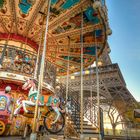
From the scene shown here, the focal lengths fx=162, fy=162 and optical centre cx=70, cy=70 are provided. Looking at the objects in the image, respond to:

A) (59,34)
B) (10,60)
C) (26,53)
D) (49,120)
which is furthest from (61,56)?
(49,120)

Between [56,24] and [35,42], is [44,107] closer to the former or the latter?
[56,24]

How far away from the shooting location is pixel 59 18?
25.1 feet

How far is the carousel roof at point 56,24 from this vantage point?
6.91 metres

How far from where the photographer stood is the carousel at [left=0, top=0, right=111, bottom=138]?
5522mm

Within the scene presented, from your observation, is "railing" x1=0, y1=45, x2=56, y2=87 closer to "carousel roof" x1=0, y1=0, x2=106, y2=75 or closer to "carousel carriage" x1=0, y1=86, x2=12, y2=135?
"carousel carriage" x1=0, y1=86, x2=12, y2=135

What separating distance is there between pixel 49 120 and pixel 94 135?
252cm

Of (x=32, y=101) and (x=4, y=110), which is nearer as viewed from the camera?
(x=32, y=101)

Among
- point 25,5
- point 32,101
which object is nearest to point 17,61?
point 25,5

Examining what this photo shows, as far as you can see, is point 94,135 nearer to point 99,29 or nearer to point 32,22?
point 99,29

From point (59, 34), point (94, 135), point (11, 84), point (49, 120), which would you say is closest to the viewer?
point (49, 120)

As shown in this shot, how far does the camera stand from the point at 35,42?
958 centimetres

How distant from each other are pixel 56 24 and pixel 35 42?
7.00 ft

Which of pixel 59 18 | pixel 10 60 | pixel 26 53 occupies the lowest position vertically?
pixel 10 60

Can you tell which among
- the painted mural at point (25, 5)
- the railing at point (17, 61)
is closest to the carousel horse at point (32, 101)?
the railing at point (17, 61)
